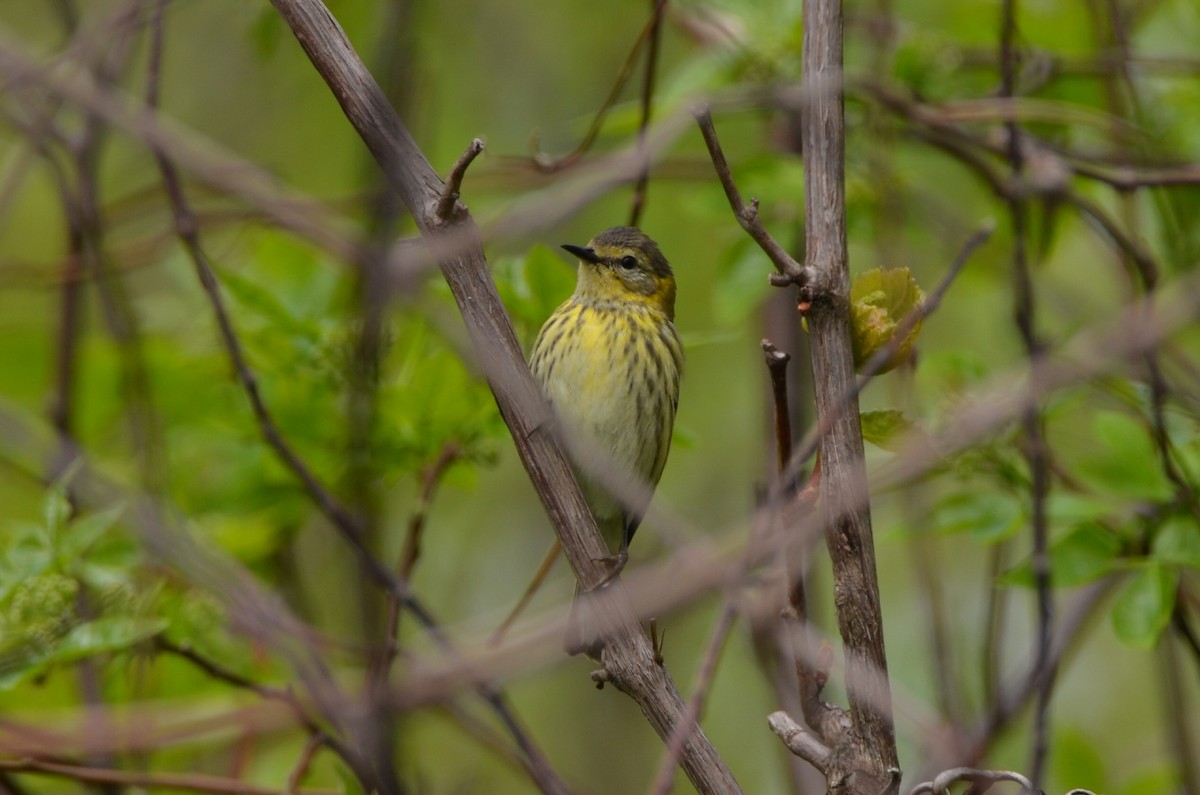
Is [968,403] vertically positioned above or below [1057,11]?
below

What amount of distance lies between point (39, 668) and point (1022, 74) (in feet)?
11.5

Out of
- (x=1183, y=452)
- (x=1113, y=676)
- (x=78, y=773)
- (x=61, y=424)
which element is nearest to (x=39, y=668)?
(x=78, y=773)

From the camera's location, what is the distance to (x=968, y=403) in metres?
2.95

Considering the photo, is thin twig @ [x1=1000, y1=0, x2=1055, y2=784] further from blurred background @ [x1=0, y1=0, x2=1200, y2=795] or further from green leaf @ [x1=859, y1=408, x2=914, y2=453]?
green leaf @ [x1=859, y1=408, x2=914, y2=453]

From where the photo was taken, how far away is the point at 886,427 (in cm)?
217

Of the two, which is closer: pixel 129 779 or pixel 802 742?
pixel 802 742

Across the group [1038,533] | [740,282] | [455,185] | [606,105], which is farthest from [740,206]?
[740,282]

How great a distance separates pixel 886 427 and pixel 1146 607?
100 centimetres

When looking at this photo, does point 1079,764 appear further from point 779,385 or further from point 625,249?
point 779,385

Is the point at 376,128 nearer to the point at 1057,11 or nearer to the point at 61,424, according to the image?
the point at 61,424

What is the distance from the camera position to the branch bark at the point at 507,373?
1997 millimetres

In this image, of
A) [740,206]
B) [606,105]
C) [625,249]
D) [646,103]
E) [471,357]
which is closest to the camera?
[740,206]

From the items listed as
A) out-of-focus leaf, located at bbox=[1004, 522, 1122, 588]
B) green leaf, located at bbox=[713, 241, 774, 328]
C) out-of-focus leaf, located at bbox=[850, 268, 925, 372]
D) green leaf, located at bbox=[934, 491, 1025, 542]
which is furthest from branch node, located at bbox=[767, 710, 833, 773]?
green leaf, located at bbox=[713, 241, 774, 328]

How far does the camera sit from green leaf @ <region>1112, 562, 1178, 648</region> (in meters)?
2.70
